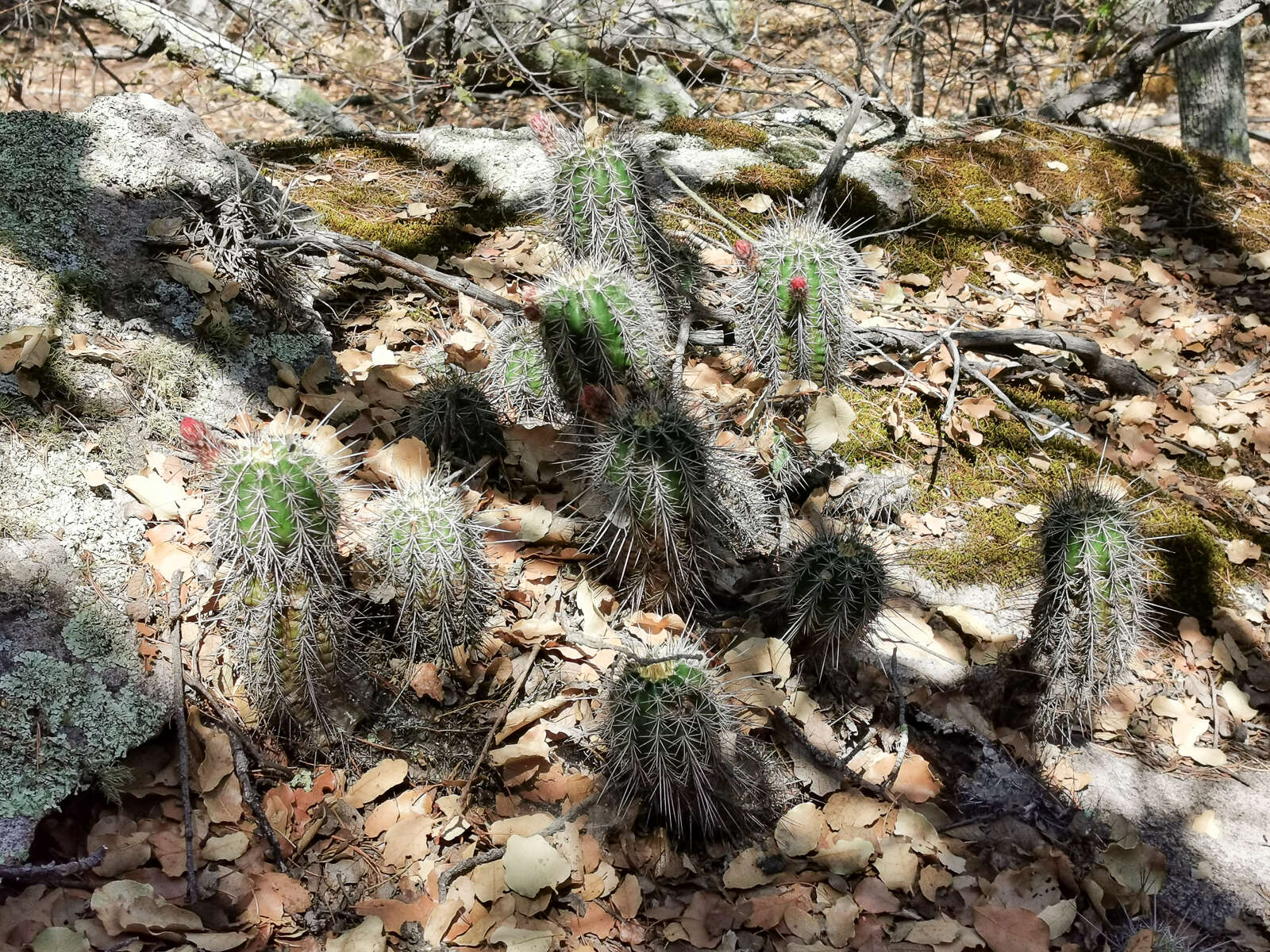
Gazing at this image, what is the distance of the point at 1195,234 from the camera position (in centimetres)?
450

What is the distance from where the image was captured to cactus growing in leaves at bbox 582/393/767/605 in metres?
2.33

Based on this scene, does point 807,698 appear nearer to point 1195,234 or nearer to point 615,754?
point 615,754

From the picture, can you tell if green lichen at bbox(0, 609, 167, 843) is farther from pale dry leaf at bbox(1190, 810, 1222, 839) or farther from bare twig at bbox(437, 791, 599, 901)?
pale dry leaf at bbox(1190, 810, 1222, 839)

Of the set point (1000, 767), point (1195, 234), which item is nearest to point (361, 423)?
point (1000, 767)

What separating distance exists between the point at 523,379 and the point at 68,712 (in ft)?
4.89

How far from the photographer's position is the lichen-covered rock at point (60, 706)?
6.20 feet

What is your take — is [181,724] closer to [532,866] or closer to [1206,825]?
[532,866]

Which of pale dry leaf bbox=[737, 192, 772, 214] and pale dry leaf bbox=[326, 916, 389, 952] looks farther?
pale dry leaf bbox=[737, 192, 772, 214]

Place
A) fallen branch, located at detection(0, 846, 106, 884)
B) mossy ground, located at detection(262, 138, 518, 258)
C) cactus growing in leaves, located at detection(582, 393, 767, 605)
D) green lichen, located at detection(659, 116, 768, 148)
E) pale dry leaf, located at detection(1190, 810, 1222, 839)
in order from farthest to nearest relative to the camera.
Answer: green lichen, located at detection(659, 116, 768, 148)
mossy ground, located at detection(262, 138, 518, 258)
pale dry leaf, located at detection(1190, 810, 1222, 839)
cactus growing in leaves, located at detection(582, 393, 767, 605)
fallen branch, located at detection(0, 846, 106, 884)

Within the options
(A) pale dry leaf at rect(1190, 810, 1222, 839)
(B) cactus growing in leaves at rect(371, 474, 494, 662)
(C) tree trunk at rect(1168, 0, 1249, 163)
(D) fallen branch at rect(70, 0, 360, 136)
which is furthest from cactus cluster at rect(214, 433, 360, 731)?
(C) tree trunk at rect(1168, 0, 1249, 163)

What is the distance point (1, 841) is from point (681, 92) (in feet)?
19.7

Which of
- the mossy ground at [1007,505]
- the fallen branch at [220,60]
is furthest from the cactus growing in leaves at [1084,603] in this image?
the fallen branch at [220,60]

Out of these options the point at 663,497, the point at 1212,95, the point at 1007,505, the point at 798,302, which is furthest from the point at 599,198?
the point at 1212,95

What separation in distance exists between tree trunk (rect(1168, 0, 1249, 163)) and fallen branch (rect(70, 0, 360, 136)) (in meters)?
4.91
